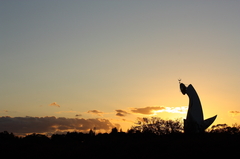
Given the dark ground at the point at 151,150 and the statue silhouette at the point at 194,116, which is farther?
the statue silhouette at the point at 194,116

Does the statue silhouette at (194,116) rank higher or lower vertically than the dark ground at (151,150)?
higher

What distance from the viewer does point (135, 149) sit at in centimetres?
2380

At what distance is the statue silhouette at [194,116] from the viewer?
3148cm

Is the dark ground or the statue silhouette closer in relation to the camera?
the dark ground

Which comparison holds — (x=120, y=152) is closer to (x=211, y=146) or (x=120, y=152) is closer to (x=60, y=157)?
(x=60, y=157)

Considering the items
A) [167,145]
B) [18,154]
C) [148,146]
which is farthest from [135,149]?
[18,154]

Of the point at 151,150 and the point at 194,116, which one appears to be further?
the point at 194,116

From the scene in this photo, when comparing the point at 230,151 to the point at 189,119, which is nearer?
the point at 230,151

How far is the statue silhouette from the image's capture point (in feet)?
103

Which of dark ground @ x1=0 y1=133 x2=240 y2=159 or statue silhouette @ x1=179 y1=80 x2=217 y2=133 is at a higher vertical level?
statue silhouette @ x1=179 y1=80 x2=217 y2=133

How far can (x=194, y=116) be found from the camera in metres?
32.0

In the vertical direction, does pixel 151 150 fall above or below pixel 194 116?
below

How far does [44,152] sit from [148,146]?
33.6ft

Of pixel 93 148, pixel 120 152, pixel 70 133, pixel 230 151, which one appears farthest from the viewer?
pixel 70 133
